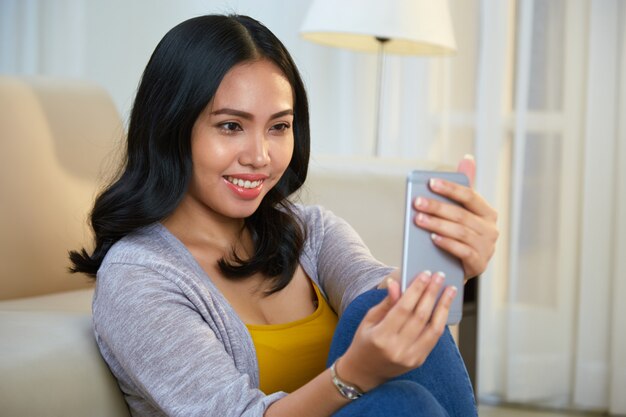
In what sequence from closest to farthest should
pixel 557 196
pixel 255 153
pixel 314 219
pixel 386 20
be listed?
pixel 255 153 < pixel 314 219 < pixel 386 20 < pixel 557 196

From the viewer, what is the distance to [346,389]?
105cm

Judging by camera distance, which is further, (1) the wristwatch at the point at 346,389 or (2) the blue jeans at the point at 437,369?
(2) the blue jeans at the point at 437,369

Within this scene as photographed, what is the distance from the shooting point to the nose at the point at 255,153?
1.30 metres

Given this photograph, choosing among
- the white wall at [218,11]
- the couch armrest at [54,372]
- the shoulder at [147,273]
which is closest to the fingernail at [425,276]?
the shoulder at [147,273]

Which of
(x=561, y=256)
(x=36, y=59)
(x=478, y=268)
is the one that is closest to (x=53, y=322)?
(x=478, y=268)

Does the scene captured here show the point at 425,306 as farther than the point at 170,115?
No

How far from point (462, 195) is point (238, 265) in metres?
0.46

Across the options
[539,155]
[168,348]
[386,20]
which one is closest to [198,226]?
[168,348]

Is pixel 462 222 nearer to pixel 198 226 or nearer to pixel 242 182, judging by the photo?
pixel 242 182

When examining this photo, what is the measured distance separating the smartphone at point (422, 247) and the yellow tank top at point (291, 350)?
0.34 metres

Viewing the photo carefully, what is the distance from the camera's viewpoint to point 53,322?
4.37 ft

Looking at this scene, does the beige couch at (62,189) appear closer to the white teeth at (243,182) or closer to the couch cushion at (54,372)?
the couch cushion at (54,372)

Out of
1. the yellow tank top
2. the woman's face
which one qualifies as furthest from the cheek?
the yellow tank top

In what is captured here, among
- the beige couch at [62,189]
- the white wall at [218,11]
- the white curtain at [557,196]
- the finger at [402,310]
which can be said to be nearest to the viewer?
the finger at [402,310]
